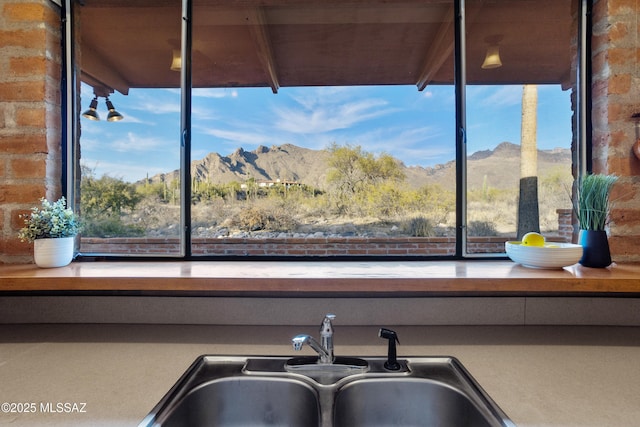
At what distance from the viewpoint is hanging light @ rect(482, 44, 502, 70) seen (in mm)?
1642

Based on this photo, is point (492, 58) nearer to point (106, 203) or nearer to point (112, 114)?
point (112, 114)

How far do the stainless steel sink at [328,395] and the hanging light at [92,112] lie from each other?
49.2 inches

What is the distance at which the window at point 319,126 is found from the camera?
129 centimetres

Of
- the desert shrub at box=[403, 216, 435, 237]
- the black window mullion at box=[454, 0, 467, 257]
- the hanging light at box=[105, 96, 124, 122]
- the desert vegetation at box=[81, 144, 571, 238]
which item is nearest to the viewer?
the black window mullion at box=[454, 0, 467, 257]

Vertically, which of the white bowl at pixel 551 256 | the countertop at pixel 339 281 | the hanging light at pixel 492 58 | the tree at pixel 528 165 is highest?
the hanging light at pixel 492 58

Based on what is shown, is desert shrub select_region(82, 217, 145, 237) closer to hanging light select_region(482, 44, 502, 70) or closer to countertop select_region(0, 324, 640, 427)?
countertop select_region(0, 324, 640, 427)

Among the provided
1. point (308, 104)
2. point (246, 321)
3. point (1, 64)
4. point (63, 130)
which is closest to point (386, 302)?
point (246, 321)

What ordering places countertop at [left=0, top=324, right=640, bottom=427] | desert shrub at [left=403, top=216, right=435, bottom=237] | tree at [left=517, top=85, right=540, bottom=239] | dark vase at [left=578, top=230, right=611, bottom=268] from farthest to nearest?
desert shrub at [left=403, top=216, right=435, bottom=237] < tree at [left=517, top=85, right=540, bottom=239] < dark vase at [left=578, top=230, right=611, bottom=268] < countertop at [left=0, top=324, right=640, bottom=427]

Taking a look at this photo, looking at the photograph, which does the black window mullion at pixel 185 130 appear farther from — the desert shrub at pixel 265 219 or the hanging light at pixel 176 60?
the desert shrub at pixel 265 219

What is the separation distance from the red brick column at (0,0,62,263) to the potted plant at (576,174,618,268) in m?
1.97

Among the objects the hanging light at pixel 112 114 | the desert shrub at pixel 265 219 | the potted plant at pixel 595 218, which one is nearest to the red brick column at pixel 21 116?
the hanging light at pixel 112 114

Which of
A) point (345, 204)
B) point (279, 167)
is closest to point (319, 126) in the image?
point (279, 167)

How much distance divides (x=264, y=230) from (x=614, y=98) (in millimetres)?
2069

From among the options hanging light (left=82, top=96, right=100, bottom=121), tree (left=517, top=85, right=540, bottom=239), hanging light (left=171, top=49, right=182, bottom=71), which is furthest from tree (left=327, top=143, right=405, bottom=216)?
hanging light (left=82, top=96, right=100, bottom=121)
